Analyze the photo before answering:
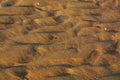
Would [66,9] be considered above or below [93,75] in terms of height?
above

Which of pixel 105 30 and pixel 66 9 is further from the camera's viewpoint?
pixel 66 9

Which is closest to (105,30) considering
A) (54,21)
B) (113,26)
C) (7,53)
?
(113,26)

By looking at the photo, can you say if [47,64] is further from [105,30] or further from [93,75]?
[105,30]

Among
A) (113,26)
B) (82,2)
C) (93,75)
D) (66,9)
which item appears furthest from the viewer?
(82,2)

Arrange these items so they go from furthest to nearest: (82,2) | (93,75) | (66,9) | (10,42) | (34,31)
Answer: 1. (82,2)
2. (66,9)
3. (34,31)
4. (10,42)
5. (93,75)

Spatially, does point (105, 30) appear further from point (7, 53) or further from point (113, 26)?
point (7, 53)

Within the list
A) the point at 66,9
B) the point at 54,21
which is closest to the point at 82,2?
the point at 66,9
